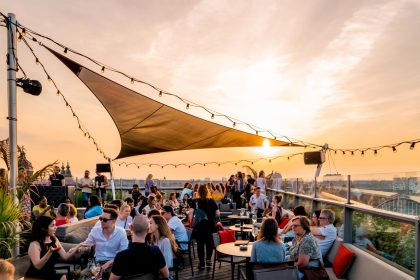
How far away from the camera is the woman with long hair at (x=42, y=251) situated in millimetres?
3535

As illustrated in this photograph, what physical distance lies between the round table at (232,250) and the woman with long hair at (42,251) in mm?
2151

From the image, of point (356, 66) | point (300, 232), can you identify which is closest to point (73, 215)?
point (300, 232)

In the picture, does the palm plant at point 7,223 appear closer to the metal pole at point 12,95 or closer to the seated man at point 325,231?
the metal pole at point 12,95

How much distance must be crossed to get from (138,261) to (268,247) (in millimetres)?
1635

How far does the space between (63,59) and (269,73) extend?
201 inches

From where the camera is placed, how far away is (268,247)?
4.06 meters

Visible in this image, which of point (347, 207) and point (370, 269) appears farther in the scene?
point (347, 207)

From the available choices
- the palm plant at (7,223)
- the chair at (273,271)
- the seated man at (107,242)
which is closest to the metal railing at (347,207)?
the chair at (273,271)

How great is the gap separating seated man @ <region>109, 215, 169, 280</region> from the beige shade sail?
3.58 meters

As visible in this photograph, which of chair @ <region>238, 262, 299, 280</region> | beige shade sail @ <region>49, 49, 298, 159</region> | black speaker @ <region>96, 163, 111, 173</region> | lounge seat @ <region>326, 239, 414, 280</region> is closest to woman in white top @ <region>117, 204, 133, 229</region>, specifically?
beige shade sail @ <region>49, 49, 298, 159</region>

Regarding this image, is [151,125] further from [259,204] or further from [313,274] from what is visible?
[313,274]

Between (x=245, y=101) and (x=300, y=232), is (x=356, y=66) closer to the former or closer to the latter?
(x=245, y=101)

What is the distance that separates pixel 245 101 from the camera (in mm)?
10445

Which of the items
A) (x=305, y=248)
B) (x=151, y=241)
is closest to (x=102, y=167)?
(x=151, y=241)
